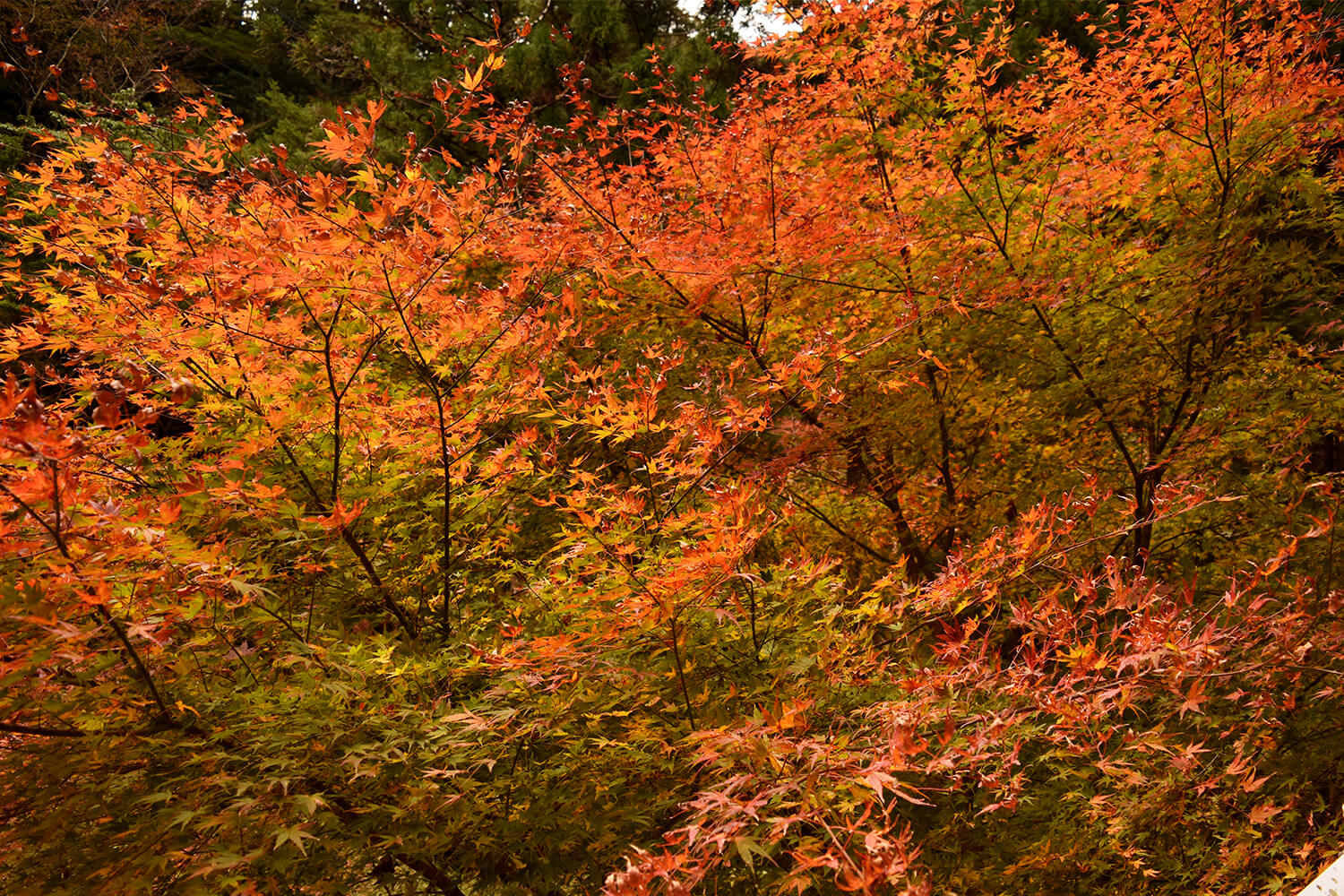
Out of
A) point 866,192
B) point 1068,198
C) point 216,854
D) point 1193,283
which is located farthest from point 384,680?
point 1068,198

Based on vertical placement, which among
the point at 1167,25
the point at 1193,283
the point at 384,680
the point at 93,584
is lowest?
the point at 384,680

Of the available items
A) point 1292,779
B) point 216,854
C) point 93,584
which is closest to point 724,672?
point 216,854

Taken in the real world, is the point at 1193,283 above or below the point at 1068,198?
below

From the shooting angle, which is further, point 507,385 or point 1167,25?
point 1167,25

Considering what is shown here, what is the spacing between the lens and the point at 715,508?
7.22ft

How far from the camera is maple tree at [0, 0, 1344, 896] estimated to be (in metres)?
1.93

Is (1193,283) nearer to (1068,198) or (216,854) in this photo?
(1068,198)

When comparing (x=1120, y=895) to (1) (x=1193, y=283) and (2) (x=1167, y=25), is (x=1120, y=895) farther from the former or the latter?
(2) (x=1167, y=25)

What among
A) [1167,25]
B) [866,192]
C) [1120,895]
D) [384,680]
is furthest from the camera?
[866,192]

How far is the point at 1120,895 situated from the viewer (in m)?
3.10

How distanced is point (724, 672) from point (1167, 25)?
12.6ft

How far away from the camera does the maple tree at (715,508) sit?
1.93m

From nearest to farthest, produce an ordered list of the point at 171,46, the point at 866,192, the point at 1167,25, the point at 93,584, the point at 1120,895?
1. the point at 93,584
2. the point at 1120,895
3. the point at 1167,25
4. the point at 866,192
5. the point at 171,46

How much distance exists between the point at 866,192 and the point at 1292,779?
10.9 ft
